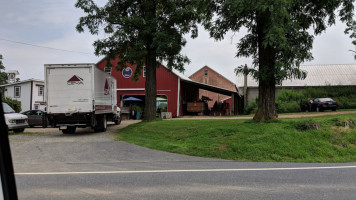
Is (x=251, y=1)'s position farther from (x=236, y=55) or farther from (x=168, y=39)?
(x=168, y=39)

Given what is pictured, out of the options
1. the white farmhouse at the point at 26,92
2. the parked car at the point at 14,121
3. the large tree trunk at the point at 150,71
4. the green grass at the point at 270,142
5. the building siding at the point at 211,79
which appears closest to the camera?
the green grass at the point at 270,142

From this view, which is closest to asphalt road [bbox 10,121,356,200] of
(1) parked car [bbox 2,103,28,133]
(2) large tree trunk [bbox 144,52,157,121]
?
(1) parked car [bbox 2,103,28,133]

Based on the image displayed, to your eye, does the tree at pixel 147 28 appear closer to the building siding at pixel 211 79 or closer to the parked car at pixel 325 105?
the parked car at pixel 325 105

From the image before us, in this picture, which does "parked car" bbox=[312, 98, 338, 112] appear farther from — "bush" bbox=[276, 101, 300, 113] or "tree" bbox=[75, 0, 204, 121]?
"tree" bbox=[75, 0, 204, 121]

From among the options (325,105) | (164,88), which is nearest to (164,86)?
(164,88)

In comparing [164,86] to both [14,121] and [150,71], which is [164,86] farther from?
[14,121]

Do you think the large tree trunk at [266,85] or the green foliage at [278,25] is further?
the large tree trunk at [266,85]

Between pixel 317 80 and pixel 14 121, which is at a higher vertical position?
pixel 317 80

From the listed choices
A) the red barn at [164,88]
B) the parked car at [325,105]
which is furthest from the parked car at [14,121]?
the parked car at [325,105]

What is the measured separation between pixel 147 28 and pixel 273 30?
9.59 metres

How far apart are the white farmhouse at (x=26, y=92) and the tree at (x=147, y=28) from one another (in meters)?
29.4

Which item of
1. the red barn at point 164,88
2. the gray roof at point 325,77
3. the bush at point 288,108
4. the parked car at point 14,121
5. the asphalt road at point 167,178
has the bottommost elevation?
the asphalt road at point 167,178

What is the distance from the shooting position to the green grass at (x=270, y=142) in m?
10.3

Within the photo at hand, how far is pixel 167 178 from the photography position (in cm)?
675
